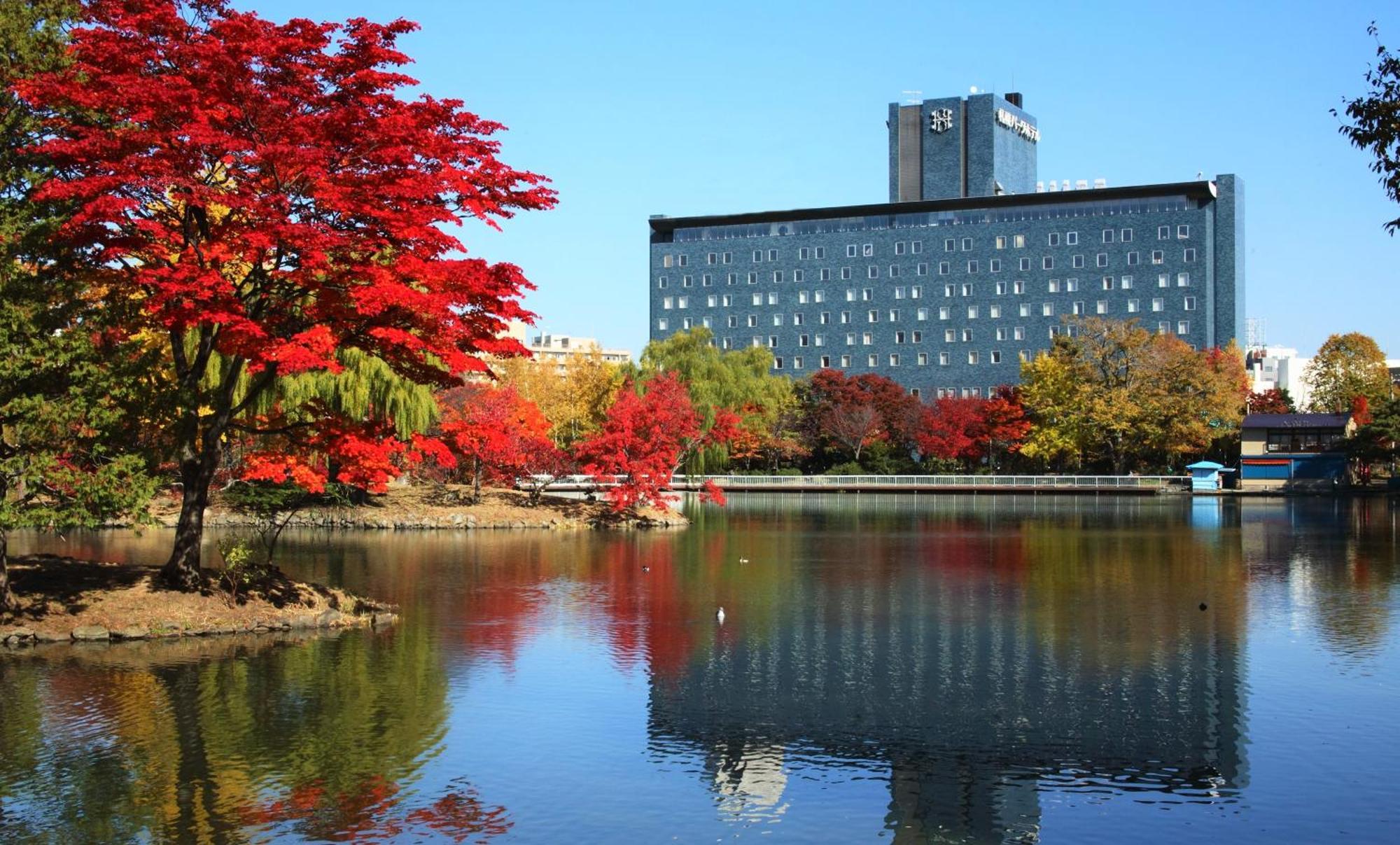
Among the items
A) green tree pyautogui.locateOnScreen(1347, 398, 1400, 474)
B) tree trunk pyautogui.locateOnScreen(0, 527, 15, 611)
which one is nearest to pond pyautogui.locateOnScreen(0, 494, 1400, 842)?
tree trunk pyautogui.locateOnScreen(0, 527, 15, 611)

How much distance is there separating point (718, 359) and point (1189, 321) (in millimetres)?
47500

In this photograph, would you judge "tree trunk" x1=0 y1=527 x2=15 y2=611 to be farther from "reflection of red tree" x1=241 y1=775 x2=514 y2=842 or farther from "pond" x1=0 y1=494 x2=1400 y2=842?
"reflection of red tree" x1=241 y1=775 x2=514 y2=842

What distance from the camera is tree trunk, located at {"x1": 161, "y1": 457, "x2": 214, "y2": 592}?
70.8 ft

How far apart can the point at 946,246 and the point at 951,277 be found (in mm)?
2787

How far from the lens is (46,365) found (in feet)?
62.0

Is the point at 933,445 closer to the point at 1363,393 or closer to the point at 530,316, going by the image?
the point at 1363,393

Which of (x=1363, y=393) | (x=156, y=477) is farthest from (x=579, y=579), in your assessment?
(x=1363, y=393)

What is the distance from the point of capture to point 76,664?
1878cm

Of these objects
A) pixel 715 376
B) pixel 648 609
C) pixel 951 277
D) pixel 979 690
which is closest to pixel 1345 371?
pixel 951 277

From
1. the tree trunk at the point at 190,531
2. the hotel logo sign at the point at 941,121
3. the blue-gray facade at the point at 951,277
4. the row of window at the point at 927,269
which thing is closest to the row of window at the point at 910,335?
the blue-gray facade at the point at 951,277

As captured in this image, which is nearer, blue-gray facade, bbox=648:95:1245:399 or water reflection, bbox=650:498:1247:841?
water reflection, bbox=650:498:1247:841

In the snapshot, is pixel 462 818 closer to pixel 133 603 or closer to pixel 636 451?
pixel 133 603

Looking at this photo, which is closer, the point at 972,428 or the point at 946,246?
the point at 972,428

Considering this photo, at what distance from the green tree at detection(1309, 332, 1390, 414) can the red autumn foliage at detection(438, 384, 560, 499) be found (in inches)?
2596
